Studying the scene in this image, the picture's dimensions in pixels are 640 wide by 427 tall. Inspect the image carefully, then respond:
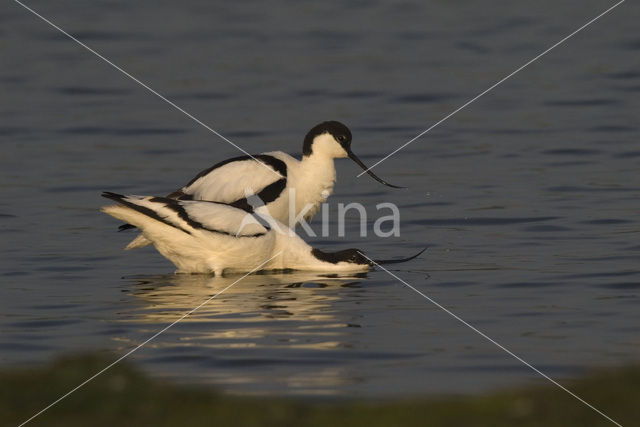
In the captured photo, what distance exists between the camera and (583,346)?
9539 mm

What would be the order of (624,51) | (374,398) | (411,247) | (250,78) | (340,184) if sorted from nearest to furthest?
(374,398)
(411,247)
(340,184)
(250,78)
(624,51)

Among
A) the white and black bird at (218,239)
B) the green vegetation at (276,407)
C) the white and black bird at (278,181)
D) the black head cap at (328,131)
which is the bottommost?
the green vegetation at (276,407)

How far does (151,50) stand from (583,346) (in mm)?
16171

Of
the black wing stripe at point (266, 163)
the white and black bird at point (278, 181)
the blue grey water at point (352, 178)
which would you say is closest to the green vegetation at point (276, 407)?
the blue grey water at point (352, 178)

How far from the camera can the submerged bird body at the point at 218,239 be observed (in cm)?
1212

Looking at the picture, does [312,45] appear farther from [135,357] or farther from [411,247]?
[135,357]

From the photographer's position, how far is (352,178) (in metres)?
16.9

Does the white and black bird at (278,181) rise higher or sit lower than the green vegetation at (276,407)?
higher

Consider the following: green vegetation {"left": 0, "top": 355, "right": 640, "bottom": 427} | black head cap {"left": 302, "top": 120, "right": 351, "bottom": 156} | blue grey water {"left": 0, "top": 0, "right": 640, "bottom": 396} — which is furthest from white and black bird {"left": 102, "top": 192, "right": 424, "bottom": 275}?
green vegetation {"left": 0, "top": 355, "right": 640, "bottom": 427}

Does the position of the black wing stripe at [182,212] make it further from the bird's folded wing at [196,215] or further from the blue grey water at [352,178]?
the blue grey water at [352,178]

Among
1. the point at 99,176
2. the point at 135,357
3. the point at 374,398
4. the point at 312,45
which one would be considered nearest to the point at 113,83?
the point at 312,45

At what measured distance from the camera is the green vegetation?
22.3 ft

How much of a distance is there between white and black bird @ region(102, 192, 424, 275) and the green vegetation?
15.1 ft

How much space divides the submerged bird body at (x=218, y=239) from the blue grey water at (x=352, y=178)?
25cm
